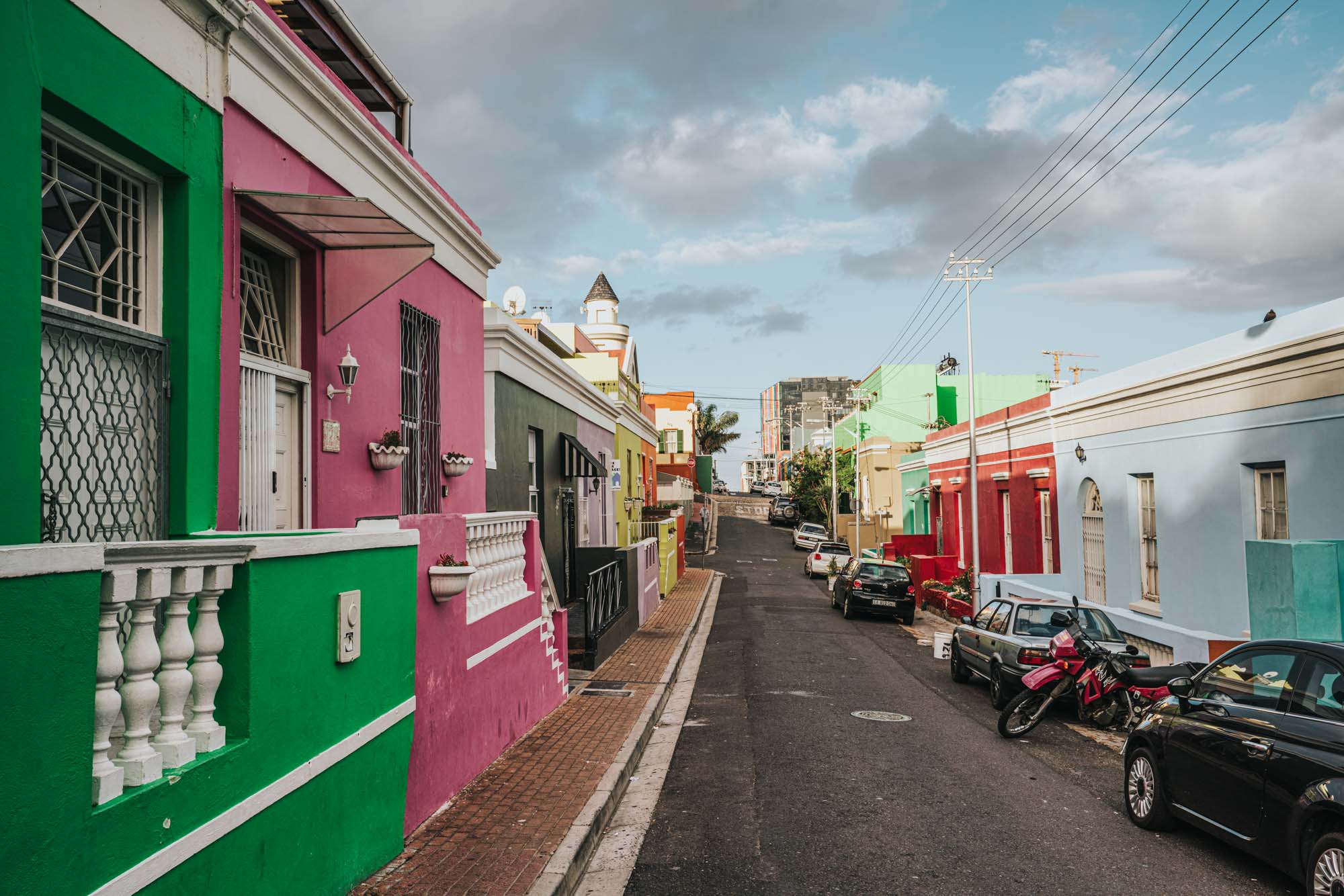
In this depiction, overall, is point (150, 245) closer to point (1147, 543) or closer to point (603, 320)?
point (1147, 543)

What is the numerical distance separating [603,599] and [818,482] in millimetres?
48355

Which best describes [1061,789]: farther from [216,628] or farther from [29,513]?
[29,513]

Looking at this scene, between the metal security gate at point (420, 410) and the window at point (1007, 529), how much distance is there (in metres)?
17.6

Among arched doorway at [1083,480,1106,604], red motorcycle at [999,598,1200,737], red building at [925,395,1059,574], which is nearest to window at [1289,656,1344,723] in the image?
red motorcycle at [999,598,1200,737]

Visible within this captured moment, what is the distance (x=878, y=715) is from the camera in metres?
11.6

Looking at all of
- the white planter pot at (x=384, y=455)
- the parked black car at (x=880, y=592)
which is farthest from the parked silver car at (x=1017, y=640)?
the parked black car at (x=880, y=592)

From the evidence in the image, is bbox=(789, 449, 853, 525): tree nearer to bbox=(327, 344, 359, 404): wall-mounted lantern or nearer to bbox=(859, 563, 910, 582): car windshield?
bbox=(859, 563, 910, 582): car windshield

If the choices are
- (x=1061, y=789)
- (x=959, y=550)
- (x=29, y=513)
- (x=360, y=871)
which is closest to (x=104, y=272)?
(x=29, y=513)

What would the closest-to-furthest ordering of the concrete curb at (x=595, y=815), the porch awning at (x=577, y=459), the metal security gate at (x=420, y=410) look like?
the concrete curb at (x=595, y=815)
the metal security gate at (x=420, y=410)
the porch awning at (x=577, y=459)

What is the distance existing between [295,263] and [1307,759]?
25.4 ft

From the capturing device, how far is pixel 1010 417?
23.5 meters

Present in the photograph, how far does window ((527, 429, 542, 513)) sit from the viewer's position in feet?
54.0

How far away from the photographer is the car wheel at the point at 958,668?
14344mm

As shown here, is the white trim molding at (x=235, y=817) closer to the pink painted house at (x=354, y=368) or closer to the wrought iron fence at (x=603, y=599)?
the pink painted house at (x=354, y=368)
